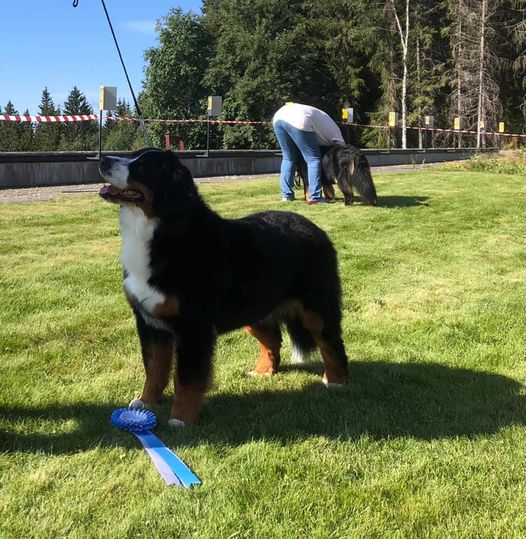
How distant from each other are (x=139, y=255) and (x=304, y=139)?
7.77 m

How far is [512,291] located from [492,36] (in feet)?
130

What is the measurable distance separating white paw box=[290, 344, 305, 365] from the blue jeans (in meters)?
6.69

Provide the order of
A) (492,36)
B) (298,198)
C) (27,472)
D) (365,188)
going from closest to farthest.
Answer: (27,472) → (365,188) → (298,198) → (492,36)

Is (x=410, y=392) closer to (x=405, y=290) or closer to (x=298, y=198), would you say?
(x=405, y=290)

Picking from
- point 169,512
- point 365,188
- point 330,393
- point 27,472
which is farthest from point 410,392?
point 365,188

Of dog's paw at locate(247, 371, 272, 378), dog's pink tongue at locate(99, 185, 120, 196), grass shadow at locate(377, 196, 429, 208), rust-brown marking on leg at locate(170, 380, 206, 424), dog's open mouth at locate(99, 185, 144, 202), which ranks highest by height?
dog's pink tongue at locate(99, 185, 120, 196)

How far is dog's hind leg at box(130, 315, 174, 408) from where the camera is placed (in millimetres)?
3252

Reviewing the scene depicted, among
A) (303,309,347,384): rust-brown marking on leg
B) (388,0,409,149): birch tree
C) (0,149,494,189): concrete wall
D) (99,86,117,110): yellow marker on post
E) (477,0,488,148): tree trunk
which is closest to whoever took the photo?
(303,309,347,384): rust-brown marking on leg

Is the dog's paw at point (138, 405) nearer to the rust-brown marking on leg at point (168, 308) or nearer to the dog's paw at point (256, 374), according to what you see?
the rust-brown marking on leg at point (168, 308)

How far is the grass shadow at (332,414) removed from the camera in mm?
2939

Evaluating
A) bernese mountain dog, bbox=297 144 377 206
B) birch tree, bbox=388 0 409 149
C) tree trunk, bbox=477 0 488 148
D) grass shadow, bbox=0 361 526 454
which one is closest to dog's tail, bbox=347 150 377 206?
bernese mountain dog, bbox=297 144 377 206

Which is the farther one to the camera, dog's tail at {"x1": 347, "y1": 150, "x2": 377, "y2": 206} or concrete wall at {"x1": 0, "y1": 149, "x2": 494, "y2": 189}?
concrete wall at {"x1": 0, "y1": 149, "x2": 494, "y2": 189}

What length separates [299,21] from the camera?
46000 mm

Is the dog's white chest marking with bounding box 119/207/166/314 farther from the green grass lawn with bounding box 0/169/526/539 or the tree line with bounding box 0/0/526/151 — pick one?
the tree line with bounding box 0/0/526/151
